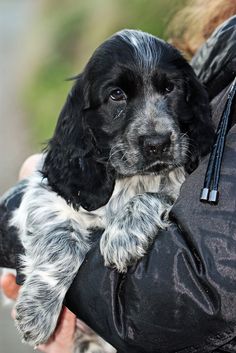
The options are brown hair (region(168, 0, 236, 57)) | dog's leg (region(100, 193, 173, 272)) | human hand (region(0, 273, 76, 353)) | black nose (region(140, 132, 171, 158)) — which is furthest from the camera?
brown hair (region(168, 0, 236, 57))

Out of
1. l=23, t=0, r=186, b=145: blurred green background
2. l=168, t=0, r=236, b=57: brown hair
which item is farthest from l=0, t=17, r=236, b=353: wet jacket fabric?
l=23, t=0, r=186, b=145: blurred green background

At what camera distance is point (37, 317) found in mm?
3182

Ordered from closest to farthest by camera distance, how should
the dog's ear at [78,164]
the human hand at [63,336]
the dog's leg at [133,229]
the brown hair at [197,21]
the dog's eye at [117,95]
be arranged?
1. the dog's leg at [133,229]
2. the dog's eye at [117,95]
3. the dog's ear at [78,164]
4. the human hand at [63,336]
5. the brown hair at [197,21]

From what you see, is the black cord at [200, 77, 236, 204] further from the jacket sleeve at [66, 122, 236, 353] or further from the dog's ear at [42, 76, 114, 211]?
the dog's ear at [42, 76, 114, 211]

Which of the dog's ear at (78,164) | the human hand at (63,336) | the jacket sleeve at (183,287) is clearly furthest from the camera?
the human hand at (63,336)

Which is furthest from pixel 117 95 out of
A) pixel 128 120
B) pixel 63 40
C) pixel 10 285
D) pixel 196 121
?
pixel 63 40

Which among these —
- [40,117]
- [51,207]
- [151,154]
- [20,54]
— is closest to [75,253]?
[51,207]

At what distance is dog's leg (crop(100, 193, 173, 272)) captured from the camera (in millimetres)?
2801

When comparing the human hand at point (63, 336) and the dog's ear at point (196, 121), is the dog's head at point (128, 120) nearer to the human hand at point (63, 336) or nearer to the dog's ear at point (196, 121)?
the dog's ear at point (196, 121)

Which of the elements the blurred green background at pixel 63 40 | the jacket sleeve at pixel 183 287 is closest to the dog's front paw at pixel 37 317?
the jacket sleeve at pixel 183 287

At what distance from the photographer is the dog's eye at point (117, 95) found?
3.11 m

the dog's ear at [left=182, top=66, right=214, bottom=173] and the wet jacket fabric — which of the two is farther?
the dog's ear at [left=182, top=66, right=214, bottom=173]

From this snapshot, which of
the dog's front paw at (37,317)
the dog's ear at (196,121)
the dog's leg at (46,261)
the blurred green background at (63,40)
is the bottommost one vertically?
the blurred green background at (63,40)

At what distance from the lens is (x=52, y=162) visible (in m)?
3.35
